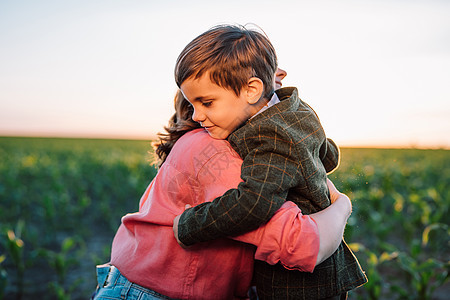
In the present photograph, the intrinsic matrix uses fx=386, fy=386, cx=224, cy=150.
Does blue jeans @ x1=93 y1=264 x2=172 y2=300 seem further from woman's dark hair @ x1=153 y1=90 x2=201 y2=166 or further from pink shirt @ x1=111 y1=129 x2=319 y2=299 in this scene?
woman's dark hair @ x1=153 y1=90 x2=201 y2=166

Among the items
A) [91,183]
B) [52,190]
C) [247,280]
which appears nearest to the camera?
[247,280]

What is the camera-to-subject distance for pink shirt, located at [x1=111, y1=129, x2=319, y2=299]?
129 centimetres

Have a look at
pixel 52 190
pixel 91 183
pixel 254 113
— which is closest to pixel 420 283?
pixel 254 113

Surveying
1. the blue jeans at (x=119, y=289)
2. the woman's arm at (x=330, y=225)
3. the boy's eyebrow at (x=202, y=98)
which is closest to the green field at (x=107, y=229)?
the woman's arm at (x=330, y=225)

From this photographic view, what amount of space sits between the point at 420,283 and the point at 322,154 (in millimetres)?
2763

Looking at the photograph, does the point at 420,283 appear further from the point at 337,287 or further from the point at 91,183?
the point at 91,183

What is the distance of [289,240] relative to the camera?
3.93 feet

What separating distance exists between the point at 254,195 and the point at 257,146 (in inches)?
7.6

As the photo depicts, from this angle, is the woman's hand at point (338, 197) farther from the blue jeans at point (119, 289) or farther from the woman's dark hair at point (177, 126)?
the blue jeans at point (119, 289)

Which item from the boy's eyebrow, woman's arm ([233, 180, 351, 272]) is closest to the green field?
woman's arm ([233, 180, 351, 272])

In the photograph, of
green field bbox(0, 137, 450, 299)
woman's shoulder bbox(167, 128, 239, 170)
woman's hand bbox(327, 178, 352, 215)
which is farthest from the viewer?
green field bbox(0, 137, 450, 299)

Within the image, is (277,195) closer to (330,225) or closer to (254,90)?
(330,225)

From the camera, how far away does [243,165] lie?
1.27 m

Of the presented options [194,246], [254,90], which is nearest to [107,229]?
[194,246]
